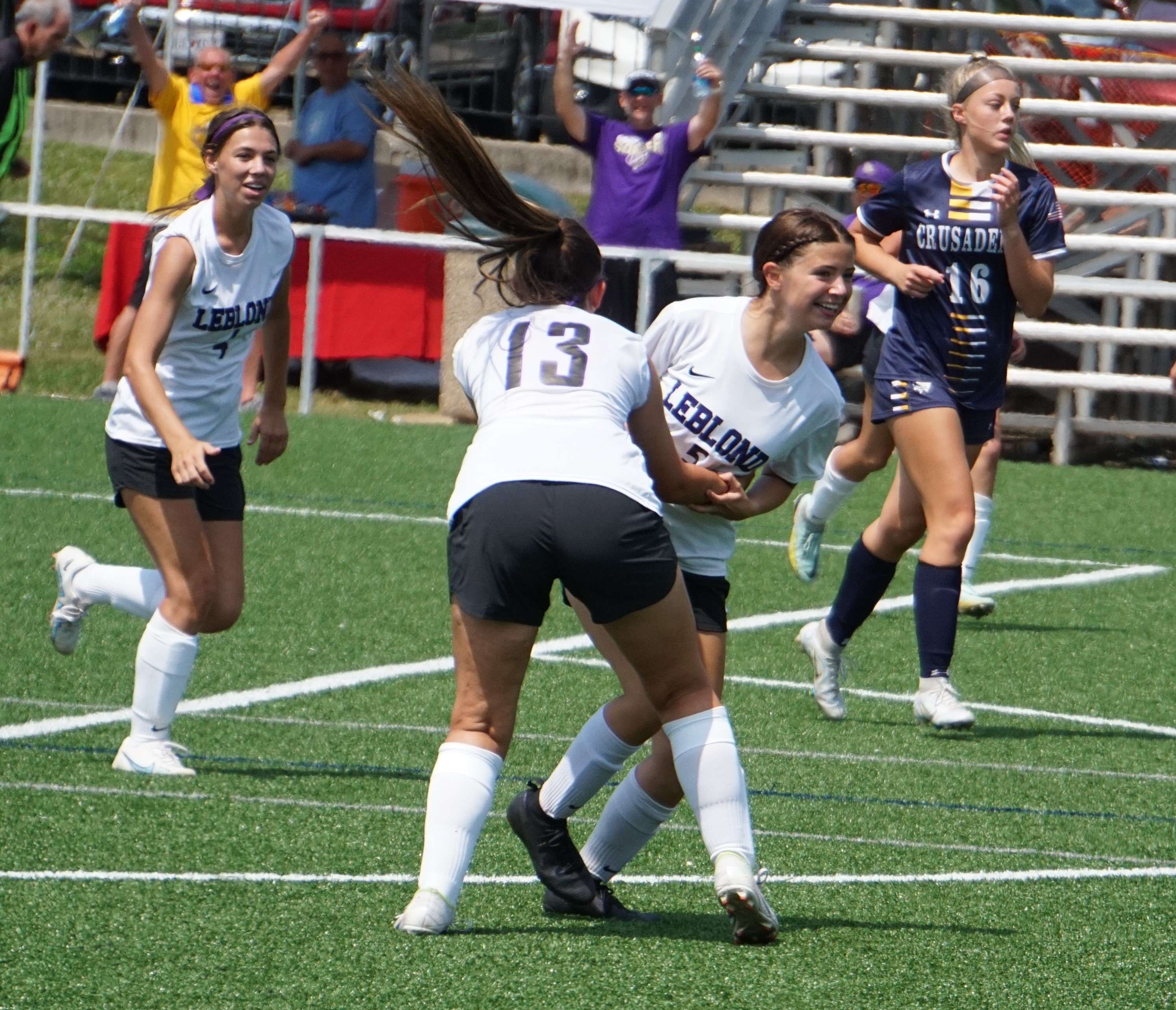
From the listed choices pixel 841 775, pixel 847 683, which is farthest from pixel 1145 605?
pixel 841 775

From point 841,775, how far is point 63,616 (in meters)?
2.48

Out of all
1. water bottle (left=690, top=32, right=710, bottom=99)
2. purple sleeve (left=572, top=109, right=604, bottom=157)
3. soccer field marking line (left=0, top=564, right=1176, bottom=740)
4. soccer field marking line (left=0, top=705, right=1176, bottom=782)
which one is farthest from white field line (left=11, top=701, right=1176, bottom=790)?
water bottle (left=690, top=32, right=710, bottom=99)

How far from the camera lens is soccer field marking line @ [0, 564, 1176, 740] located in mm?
6121

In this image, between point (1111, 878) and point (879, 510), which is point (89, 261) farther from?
point (1111, 878)

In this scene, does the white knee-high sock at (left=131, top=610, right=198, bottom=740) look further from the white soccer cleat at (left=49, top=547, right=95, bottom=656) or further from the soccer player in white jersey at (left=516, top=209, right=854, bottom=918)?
the soccer player in white jersey at (left=516, top=209, right=854, bottom=918)

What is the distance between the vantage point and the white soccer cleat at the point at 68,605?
620 centimetres

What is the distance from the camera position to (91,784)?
536cm

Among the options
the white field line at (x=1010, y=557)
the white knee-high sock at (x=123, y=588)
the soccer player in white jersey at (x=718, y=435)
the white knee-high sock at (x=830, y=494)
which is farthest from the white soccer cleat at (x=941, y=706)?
the white field line at (x=1010, y=557)

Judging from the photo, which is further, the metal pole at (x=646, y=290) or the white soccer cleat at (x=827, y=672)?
the metal pole at (x=646, y=290)

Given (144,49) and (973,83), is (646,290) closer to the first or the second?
(144,49)

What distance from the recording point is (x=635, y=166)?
42.5 feet

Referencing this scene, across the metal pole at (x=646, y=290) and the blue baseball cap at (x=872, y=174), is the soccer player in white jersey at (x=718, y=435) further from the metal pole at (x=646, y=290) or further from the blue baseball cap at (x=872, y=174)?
the metal pole at (x=646, y=290)

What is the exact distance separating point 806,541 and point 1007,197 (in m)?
2.57

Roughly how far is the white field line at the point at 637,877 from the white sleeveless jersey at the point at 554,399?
1004mm
